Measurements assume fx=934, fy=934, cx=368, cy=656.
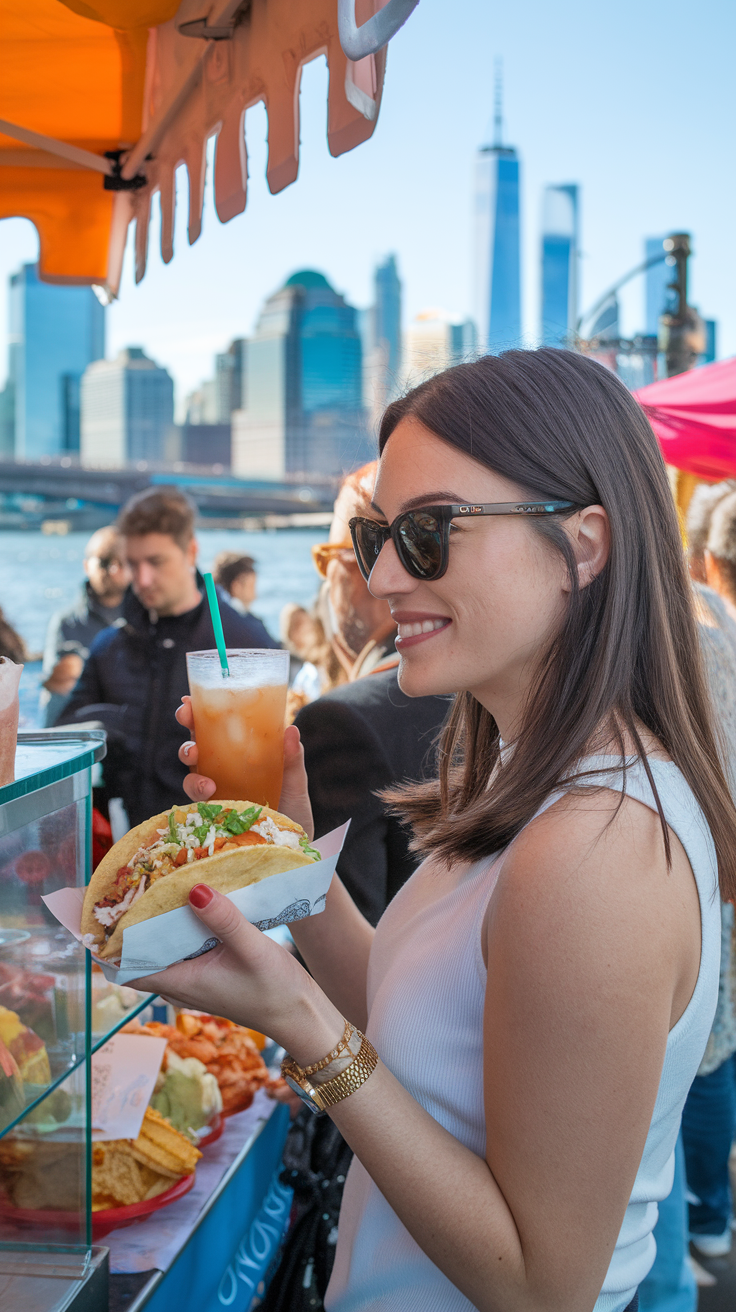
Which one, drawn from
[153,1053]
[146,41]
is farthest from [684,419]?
[153,1053]

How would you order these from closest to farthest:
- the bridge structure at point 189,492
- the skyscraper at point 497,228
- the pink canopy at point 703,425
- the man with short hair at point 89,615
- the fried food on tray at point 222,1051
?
the fried food on tray at point 222,1051 → the pink canopy at point 703,425 → the man with short hair at point 89,615 → the bridge structure at point 189,492 → the skyscraper at point 497,228

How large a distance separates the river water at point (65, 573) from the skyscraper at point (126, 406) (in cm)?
551

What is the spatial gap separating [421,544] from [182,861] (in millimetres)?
560

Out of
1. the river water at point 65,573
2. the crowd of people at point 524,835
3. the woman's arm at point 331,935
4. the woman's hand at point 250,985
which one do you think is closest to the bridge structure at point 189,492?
the woman's arm at point 331,935

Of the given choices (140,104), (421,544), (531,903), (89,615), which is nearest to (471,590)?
(421,544)

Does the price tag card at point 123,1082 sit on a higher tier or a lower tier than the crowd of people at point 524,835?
lower

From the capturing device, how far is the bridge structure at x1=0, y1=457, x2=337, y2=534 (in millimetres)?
19906

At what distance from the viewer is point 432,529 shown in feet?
4.37

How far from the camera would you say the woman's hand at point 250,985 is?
3.67 feet

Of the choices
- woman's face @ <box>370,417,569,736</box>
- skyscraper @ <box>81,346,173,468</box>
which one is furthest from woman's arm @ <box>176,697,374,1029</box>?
skyscraper @ <box>81,346,173,468</box>

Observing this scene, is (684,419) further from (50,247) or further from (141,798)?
(141,798)

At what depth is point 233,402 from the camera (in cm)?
4081

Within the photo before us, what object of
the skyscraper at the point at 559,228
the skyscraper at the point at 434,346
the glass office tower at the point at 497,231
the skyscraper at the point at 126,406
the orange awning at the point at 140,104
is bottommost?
the skyscraper at the point at 434,346

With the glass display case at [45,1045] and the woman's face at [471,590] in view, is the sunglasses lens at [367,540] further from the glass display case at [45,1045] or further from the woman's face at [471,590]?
the glass display case at [45,1045]
